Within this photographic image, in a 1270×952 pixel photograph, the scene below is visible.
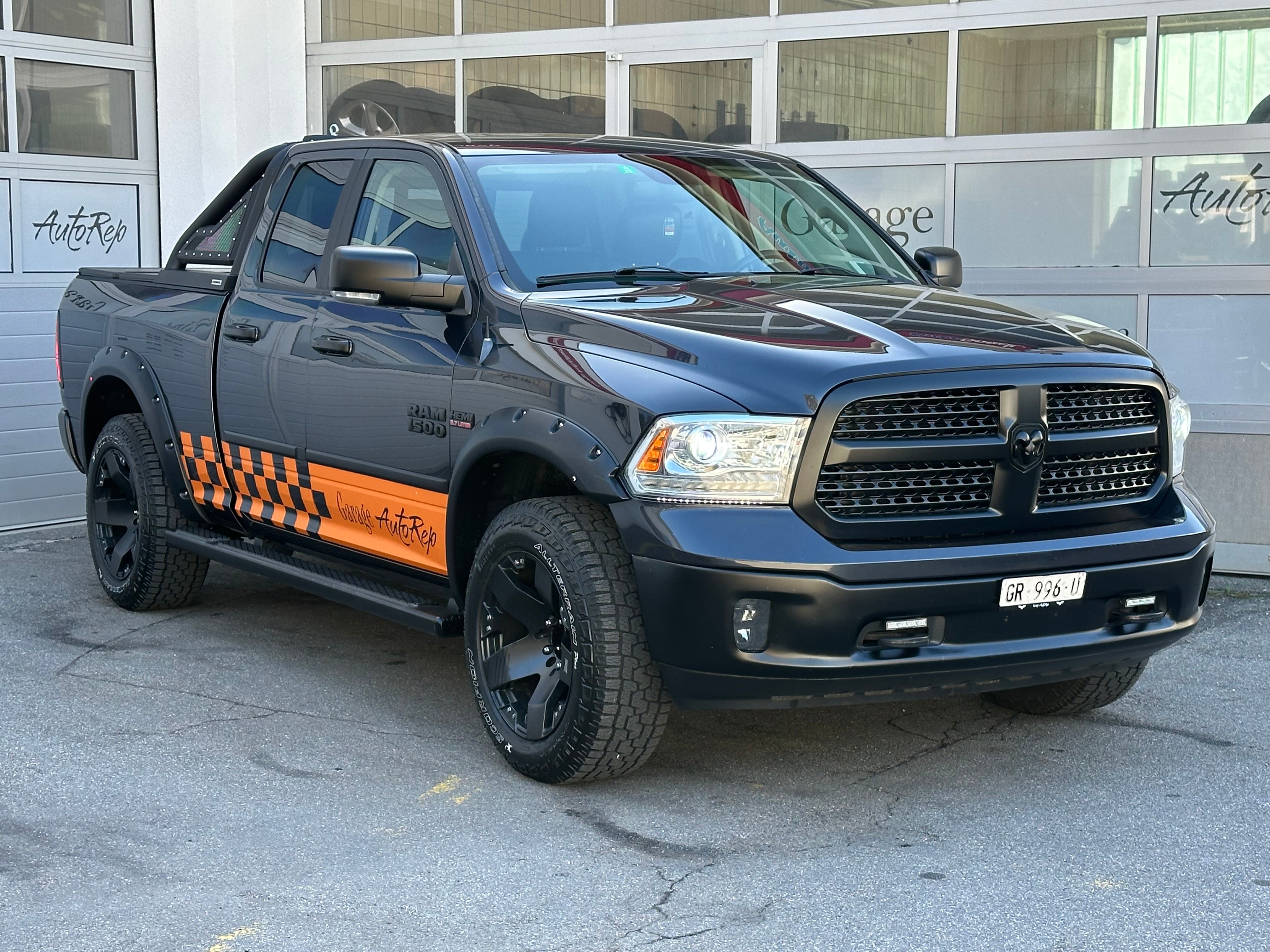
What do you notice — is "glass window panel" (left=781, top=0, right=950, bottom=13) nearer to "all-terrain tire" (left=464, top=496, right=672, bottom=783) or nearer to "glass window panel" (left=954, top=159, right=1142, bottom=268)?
"glass window panel" (left=954, top=159, right=1142, bottom=268)

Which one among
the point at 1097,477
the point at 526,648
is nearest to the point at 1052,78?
the point at 1097,477

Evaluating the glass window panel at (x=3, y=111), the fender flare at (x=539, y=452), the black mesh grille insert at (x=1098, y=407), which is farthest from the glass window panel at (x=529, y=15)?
the black mesh grille insert at (x=1098, y=407)

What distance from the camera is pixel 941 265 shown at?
19.2ft

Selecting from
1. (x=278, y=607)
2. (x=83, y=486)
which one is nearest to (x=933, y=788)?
(x=278, y=607)

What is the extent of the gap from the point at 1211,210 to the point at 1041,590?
462cm

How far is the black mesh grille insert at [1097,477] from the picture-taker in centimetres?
428

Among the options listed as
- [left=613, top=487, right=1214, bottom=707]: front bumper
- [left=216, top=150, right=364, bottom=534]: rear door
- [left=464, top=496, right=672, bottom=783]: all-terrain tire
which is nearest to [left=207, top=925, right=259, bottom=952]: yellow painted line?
[left=464, top=496, right=672, bottom=783]: all-terrain tire

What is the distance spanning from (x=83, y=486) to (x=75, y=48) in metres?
2.78

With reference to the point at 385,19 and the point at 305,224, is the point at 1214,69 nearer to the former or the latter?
the point at 305,224

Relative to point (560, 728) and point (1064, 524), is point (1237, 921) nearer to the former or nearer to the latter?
point (1064, 524)

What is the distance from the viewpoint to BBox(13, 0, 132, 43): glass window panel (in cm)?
980

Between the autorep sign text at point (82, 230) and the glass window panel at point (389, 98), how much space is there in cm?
158

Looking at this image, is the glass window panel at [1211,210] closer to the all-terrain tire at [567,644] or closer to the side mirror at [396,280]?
the side mirror at [396,280]

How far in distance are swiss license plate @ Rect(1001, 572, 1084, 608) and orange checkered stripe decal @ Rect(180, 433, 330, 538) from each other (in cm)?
246
